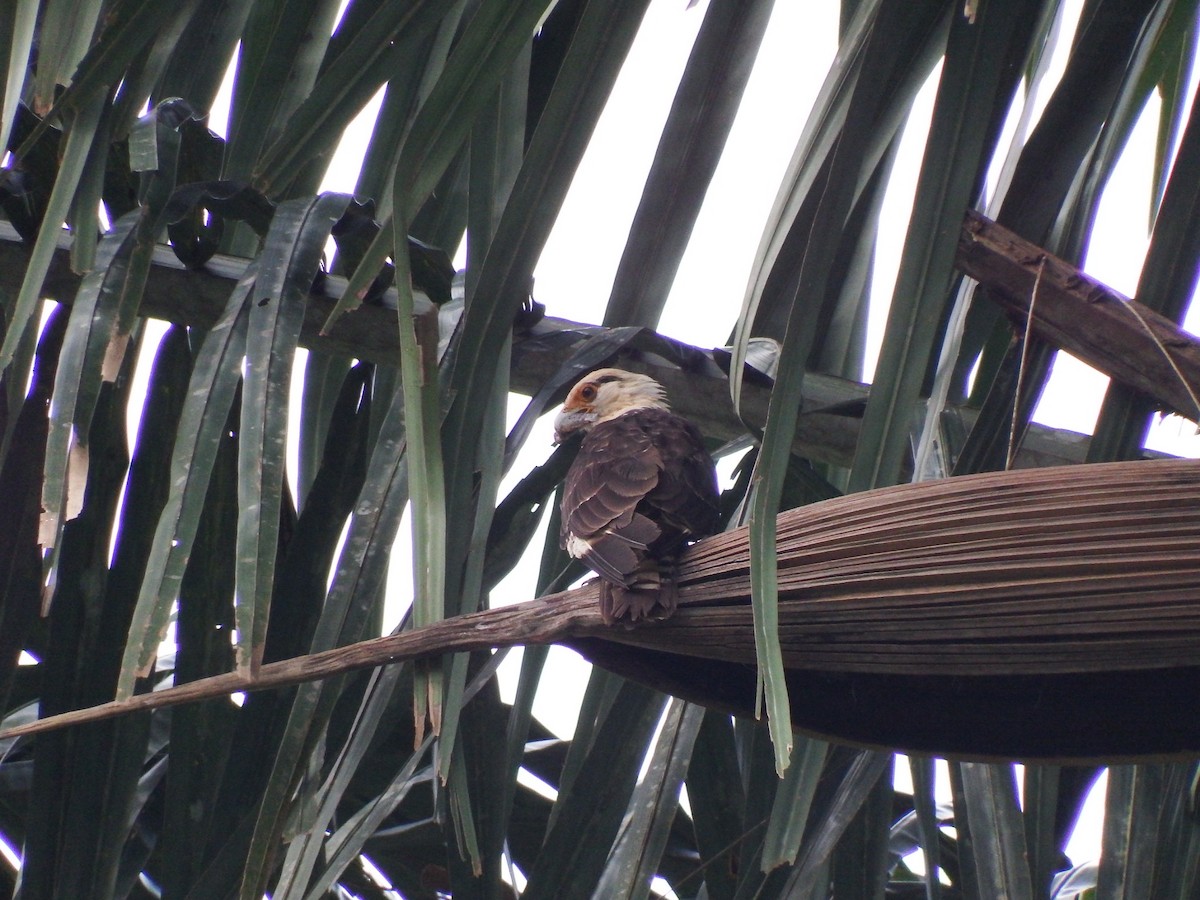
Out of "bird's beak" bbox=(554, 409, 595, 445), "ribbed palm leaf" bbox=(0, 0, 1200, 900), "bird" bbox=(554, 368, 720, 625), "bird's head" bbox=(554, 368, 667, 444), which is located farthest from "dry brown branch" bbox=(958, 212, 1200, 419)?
"bird's beak" bbox=(554, 409, 595, 445)

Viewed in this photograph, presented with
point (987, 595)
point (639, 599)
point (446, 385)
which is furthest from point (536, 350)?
point (987, 595)

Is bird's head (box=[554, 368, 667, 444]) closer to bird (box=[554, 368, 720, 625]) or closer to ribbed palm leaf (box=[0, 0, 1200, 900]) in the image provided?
bird (box=[554, 368, 720, 625])

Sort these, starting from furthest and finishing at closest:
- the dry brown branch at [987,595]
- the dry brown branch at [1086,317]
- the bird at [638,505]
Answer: the dry brown branch at [1086,317]
the bird at [638,505]
the dry brown branch at [987,595]

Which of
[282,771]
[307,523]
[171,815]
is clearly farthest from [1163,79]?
[171,815]

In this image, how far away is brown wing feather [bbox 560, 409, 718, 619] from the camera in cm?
163

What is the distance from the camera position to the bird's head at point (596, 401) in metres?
3.62

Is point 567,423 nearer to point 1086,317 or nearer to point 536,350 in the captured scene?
point 536,350

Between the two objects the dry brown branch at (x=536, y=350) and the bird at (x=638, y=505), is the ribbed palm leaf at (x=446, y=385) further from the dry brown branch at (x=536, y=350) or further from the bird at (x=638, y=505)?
the bird at (x=638, y=505)

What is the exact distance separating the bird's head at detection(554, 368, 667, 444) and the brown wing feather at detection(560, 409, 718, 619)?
605mm

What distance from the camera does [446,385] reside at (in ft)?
6.15

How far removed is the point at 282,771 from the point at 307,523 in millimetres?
637

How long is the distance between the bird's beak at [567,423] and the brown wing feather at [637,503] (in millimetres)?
652

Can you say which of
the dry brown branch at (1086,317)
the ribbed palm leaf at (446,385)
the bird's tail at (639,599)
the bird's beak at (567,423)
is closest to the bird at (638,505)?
the bird's tail at (639,599)

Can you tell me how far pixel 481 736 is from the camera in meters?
1.98
